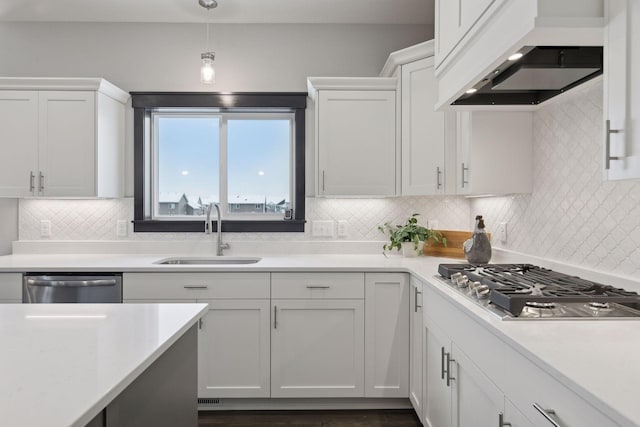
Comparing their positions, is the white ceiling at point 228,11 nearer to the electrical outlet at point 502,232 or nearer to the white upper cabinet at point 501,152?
the white upper cabinet at point 501,152

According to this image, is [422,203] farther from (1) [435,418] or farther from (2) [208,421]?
(2) [208,421]

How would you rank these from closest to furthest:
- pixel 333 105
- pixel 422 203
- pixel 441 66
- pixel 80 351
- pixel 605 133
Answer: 1. pixel 80 351
2. pixel 605 133
3. pixel 441 66
4. pixel 333 105
5. pixel 422 203

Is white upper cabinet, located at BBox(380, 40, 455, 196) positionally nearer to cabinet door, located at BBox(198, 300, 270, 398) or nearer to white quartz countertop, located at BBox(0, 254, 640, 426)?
white quartz countertop, located at BBox(0, 254, 640, 426)

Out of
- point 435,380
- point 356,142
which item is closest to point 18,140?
point 356,142

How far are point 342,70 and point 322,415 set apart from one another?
7.83ft

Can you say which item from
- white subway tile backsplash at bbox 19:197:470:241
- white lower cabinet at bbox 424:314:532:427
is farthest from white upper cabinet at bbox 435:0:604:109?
white subway tile backsplash at bbox 19:197:470:241

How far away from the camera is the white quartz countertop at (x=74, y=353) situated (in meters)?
0.74

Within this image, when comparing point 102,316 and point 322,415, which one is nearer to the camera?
point 102,316

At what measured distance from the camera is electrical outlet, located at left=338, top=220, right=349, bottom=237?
325cm

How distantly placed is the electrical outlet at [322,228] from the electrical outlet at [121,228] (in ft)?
4.63

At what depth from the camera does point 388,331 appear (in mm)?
2586

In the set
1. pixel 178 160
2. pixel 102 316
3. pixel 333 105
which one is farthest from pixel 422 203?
pixel 102 316

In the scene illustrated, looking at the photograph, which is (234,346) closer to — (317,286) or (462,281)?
(317,286)

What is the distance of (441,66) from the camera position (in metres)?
1.98
